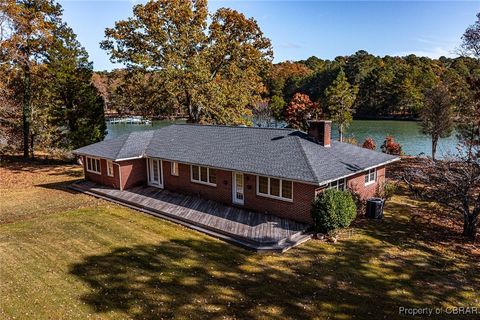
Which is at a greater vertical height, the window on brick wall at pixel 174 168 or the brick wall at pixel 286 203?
the window on brick wall at pixel 174 168

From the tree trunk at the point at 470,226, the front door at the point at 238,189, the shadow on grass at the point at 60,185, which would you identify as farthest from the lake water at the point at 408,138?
the shadow on grass at the point at 60,185

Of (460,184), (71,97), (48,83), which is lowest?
(460,184)

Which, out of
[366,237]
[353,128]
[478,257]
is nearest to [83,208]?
[366,237]

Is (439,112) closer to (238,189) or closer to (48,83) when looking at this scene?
(238,189)

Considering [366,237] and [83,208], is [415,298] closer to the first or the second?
[366,237]

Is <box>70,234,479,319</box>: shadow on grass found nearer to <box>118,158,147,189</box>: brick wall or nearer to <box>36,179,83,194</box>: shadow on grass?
<box>118,158,147,189</box>: brick wall

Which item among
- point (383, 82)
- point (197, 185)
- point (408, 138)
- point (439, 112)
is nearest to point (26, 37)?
point (197, 185)

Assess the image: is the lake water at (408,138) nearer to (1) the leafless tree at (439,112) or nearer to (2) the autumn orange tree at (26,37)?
(1) the leafless tree at (439,112)
